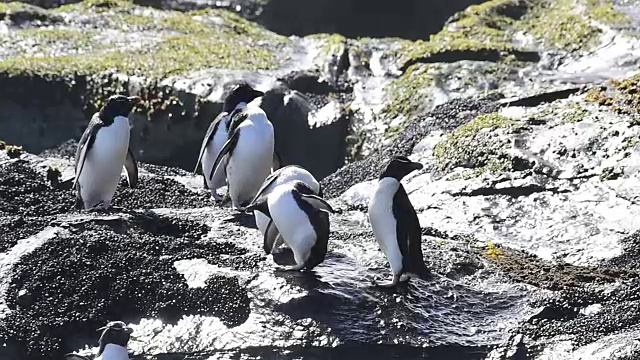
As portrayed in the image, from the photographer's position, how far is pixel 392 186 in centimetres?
739

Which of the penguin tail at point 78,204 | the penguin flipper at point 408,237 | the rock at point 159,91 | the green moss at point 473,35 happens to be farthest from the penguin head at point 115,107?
the green moss at point 473,35

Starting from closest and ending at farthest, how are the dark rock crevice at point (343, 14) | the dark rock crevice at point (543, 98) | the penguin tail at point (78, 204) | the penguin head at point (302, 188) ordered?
the penguin head at point (302, 188), the penguin tail at point (78, 204), the dark rock crevice at point (543, 98), the dark rock crevice at point (343, 14)

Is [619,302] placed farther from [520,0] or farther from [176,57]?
[520,0]

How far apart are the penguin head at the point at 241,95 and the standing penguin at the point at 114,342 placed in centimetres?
383

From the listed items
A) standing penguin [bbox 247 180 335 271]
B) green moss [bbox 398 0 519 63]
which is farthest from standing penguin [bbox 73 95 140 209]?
green moss [bbox 398 0 519 63]

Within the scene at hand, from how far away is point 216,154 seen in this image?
32.6ft

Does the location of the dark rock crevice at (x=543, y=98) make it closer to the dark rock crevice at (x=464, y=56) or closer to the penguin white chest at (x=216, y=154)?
the dark rock crevice at (x=464, y=56)

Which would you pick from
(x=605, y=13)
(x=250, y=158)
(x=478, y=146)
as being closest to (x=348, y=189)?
(x=478, y=146)

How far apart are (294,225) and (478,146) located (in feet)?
12.3

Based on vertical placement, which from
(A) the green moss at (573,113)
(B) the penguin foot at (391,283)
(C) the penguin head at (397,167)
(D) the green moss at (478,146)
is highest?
(C) the penguin head at (397,167)

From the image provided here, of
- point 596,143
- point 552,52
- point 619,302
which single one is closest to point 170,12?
point 552,52

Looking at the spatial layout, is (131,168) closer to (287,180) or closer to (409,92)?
(287,180)

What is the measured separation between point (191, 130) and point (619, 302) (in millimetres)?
7811

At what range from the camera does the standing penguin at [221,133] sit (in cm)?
973
